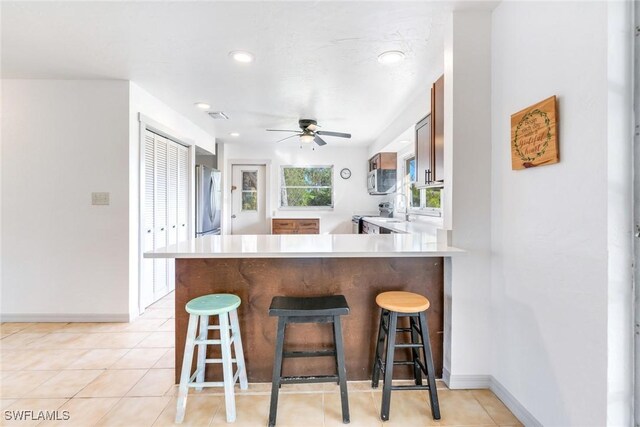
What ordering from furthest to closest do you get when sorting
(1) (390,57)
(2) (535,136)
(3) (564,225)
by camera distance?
(1) (390,57), (2) (535,136), (3) (564,225)

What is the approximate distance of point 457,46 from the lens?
1.86m

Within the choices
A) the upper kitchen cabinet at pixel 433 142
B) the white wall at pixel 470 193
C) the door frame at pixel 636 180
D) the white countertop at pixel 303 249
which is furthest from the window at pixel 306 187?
the door frame at pixel 636 180

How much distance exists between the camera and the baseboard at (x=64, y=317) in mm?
2875

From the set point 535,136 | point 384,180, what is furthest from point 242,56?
Result: point 384,180

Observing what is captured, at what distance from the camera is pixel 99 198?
2.88 metres

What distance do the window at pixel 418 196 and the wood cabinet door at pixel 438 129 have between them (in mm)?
1147

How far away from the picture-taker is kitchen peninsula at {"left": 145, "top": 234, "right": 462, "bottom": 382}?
1.92m

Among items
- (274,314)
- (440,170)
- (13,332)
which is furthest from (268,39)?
(13,332)

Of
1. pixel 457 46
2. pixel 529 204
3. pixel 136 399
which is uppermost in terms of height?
pixel 457 46

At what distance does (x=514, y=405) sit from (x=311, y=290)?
1.29m

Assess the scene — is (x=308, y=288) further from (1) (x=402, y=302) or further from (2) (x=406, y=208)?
(2) (x=406, y=208)

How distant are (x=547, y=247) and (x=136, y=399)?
2384 mm

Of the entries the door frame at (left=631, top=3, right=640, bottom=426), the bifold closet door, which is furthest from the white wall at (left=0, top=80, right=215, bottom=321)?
the door frame at (left=631, top=3, right=640, bottom=426)

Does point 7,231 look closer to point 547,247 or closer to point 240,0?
point 240,0
